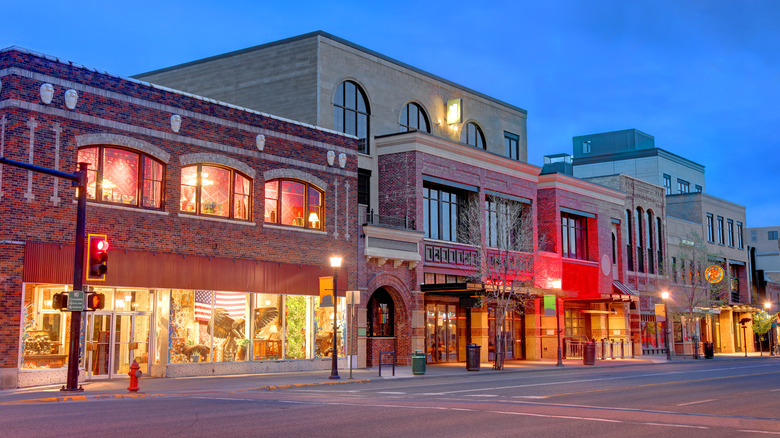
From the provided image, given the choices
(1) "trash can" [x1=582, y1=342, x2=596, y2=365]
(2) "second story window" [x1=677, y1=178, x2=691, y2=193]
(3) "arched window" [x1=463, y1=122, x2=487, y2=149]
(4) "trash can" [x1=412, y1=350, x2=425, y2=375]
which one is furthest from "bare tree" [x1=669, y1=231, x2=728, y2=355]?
(4) "trash can" [x1=412, y1=350, x2=425, y2=375]

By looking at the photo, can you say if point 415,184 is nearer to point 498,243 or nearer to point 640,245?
point 498,243

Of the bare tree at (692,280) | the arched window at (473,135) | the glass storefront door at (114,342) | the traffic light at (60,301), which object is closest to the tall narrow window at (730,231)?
the bare tree at (692,280)

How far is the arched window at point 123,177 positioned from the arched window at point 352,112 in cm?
1233

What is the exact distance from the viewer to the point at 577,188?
48.7 m

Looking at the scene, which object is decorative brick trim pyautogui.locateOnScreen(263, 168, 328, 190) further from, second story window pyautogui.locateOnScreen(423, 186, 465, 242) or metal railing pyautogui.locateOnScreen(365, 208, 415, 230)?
second story window pyautogui.locateOnScreen(423, 186, 465, 242)

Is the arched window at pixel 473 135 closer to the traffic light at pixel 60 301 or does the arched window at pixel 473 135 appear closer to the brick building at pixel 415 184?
the brick building at pixel 415 184

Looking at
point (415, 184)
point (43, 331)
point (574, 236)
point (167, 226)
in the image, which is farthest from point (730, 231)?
point (43, 331)

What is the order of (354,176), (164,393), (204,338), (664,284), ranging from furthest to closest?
(664,284)
(354,176)
(204,338)
(164,393)

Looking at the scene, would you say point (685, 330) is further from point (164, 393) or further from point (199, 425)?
point (199, 425)

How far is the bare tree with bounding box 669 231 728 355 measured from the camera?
57062 mm

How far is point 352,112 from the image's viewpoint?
3922 centimetres

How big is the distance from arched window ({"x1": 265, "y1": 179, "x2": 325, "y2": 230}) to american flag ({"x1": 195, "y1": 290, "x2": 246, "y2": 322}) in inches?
132

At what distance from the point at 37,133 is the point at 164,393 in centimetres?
883

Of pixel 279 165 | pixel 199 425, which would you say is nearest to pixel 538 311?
pixel 279 165
